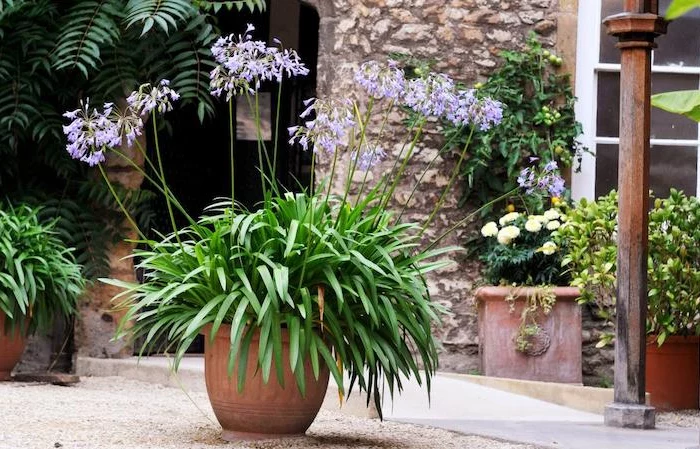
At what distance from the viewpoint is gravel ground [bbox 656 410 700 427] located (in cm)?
627

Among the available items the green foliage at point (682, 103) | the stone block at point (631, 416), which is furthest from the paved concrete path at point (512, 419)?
the green foliage at point (682, 103)

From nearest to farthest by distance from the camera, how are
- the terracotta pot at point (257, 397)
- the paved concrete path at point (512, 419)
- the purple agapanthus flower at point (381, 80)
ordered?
the terracotta pot at point (257, 397)
the purple agapanthus flower at point (381, 80)
the paved concrete path at point (512, 419)

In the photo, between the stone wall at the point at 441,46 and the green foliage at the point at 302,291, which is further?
the stone wall at the point at 441,46

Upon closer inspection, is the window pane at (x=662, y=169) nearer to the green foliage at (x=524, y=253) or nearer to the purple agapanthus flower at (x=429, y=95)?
the green foliage at (x=524, y=253)

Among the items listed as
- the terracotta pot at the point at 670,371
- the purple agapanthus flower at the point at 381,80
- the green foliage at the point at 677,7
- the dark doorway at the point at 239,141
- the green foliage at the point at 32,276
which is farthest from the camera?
the dark doorway at the point at 239,141

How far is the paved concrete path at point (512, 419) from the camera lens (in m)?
4.96

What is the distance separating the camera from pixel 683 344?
683 cm

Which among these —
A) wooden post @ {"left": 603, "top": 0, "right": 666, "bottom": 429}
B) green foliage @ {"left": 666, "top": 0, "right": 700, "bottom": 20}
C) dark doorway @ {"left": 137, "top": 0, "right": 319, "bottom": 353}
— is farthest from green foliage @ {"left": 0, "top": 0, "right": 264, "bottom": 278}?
green foliage @ {"left": 666, "top": 0, "right": 700, "bottom": 20}

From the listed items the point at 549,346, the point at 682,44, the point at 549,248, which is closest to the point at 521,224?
the point at 549,248

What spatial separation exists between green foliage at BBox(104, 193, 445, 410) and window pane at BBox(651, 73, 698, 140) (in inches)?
152

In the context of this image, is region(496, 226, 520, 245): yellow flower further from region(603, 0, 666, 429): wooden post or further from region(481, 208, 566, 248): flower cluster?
region(603, 0, 666, 429): wooden post

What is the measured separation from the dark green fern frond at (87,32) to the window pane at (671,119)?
330cm

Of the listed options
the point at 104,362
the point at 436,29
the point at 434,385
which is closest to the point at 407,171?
the point at 436,29

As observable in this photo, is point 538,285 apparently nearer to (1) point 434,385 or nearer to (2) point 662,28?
(1) point 434,385
